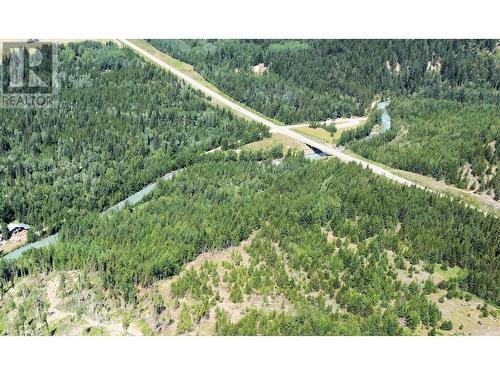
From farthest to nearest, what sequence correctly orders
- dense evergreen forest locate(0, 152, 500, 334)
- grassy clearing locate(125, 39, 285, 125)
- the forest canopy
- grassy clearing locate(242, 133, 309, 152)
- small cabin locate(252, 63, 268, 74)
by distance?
small cabin locate(252, 63, 268, 74)
grassy clearing locate(125, 39, 285, 125)
grassy clearing locate(242, 133, 309, 152)
the forest canopy
dense evergreen forest locate(0, 152, 500, 334)

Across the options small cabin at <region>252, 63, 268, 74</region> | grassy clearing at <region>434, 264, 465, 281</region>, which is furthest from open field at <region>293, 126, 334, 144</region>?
grassy clearing at <region>434, 264, 465, 281</region>

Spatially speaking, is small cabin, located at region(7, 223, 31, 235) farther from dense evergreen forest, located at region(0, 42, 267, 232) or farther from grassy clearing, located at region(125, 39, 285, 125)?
grassy clearing, located at region(125, 39, 285, 125)

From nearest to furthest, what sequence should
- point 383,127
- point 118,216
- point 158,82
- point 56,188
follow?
point 118,216 < point 56,188 < point 383,127 < point 158,82

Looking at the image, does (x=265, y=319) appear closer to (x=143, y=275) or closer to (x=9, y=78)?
(x=143, y=275)

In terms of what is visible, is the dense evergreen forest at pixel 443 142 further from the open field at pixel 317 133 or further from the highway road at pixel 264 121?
the open field at pixel 317 133

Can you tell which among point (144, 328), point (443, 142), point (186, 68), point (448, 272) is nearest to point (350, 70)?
point (186, 68)

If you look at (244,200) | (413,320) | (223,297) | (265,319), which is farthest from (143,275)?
(413,320)
